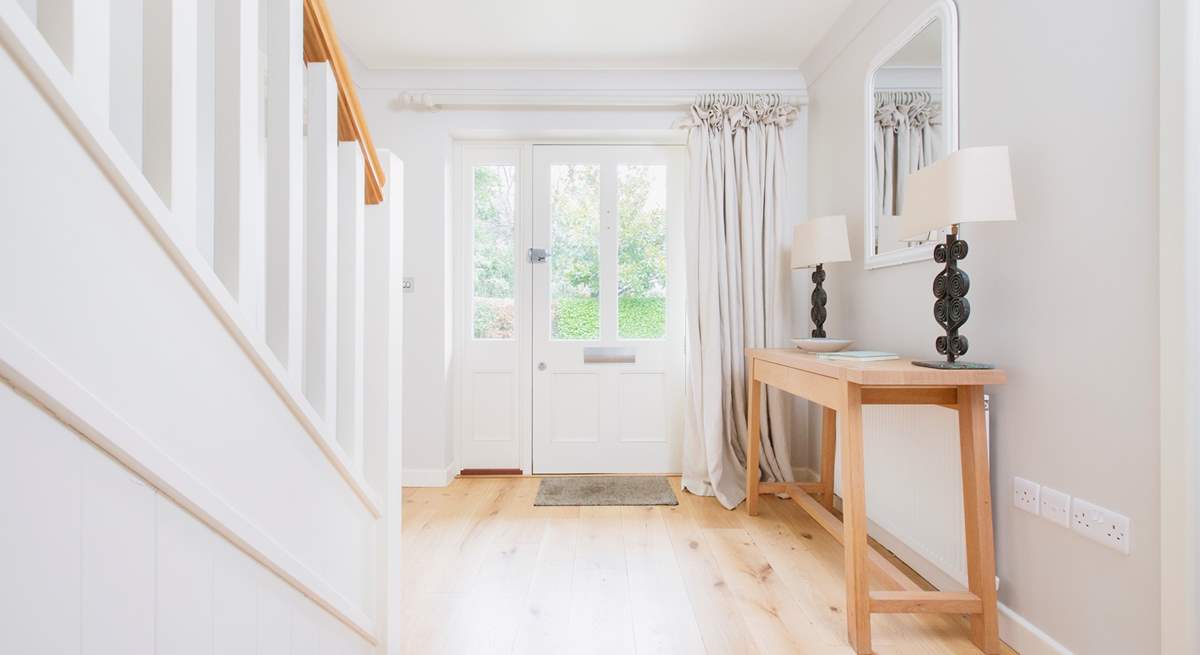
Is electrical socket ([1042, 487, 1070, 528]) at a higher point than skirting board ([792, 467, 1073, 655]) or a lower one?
higher

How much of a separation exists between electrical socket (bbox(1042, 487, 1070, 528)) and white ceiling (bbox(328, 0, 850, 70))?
219cm

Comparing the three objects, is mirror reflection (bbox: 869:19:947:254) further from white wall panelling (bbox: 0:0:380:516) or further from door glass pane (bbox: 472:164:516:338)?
door glass pane (bbox: 472:164:516:338)

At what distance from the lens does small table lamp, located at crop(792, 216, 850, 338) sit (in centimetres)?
228

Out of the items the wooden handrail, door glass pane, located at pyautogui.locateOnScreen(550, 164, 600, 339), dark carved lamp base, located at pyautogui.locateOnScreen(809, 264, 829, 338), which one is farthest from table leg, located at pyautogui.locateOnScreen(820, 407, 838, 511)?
the wooden handrail

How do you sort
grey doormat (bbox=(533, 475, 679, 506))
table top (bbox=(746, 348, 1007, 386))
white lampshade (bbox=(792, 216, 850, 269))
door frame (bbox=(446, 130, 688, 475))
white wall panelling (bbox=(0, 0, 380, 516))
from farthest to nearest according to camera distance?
door frame (bbox=(446, 130, 688, 475))
grey doormat (bbox=(533, 475, 679, 506))
white lampshade (bbox=(792, 216, 850, 269))
table top (bbox=(746, 348, 1007, 386))
white wall panelling (bbox=(0, 0, 380, 516))

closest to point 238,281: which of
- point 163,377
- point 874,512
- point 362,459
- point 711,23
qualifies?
point 163,377

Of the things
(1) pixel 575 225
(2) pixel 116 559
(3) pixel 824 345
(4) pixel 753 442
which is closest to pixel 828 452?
(4) pixel 753 442

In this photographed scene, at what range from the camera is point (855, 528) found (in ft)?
5.01

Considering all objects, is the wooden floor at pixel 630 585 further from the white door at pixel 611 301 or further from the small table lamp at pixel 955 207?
the small table lamp at pixel 955 207

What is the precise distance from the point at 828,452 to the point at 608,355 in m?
1.34

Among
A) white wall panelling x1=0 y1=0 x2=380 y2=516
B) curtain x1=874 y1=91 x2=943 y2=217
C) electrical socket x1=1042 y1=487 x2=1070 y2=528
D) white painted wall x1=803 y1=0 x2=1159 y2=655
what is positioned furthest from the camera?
curtain x1=874 y1=91 x2=943 y2=217

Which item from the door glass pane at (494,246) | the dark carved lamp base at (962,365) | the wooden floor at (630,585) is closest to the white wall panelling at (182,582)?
the wooden floor at (630,585)

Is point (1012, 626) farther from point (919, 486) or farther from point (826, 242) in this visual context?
point (826, 242)

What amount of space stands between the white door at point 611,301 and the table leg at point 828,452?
88cm
